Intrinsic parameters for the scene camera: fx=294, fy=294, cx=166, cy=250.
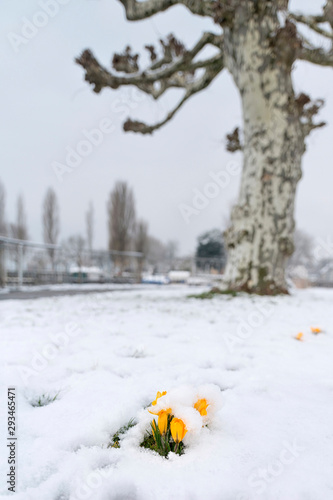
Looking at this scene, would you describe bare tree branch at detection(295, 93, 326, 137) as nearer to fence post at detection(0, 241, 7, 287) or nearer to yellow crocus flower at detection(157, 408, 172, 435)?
yellow crocus flower at detection(157, 408, 172, 435)

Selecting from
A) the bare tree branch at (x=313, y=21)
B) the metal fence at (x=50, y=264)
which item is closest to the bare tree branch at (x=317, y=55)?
the bare tree branch at (x=313, y=21)

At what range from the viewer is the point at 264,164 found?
4.64 meters

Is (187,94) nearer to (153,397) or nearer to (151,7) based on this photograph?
(151,7)

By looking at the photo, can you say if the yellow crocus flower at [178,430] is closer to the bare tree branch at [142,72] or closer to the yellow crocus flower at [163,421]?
the yellow crocus flower at [163,421]

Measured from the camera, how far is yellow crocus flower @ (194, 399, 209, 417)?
2.56 feet

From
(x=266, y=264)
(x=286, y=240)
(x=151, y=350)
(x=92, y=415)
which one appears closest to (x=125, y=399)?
(x=92, y=415)

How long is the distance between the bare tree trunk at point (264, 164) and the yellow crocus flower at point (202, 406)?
3907mm

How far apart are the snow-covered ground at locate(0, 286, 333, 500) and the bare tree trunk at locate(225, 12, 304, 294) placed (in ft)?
8.66

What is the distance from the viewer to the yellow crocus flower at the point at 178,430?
70 centimetres

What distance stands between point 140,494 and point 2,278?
254 inches

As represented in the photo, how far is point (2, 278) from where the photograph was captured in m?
6.11

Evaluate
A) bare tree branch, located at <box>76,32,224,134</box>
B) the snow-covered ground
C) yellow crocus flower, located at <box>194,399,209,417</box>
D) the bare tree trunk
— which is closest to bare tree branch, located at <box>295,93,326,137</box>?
the bare tree trunk

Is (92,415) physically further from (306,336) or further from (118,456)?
(306,336)

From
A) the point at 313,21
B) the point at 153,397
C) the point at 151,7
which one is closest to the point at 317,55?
the point at 313,21
